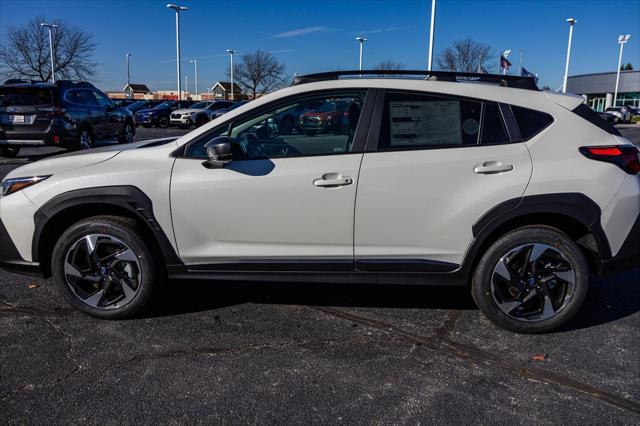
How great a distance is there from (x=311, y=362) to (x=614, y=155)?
2.38 m

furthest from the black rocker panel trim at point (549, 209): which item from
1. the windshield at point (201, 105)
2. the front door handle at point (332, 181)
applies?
the windshield at point (201, 105)

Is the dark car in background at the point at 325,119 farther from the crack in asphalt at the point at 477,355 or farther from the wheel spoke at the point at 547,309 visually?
the wheel spoke at the point at 547,309

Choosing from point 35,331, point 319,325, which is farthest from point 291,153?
point 35,331

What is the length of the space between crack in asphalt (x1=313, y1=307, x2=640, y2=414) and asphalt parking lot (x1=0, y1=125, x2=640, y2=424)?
1 centimetres

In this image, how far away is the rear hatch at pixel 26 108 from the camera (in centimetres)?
1110

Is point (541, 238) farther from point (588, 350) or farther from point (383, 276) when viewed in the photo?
point (383, 276)

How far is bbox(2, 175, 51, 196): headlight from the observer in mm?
3611

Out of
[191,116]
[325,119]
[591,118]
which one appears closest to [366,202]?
[325,119]

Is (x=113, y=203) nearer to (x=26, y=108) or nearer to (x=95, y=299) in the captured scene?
(x=95, y=299)

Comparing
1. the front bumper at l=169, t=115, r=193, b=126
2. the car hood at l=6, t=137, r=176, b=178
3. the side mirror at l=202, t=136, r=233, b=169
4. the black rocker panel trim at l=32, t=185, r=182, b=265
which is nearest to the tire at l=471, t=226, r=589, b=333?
the side mirror at l=202, t=136, r=233, b=169

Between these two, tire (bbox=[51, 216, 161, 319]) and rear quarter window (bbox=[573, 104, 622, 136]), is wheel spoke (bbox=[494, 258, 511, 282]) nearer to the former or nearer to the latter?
rear quarter window (bbox=[573, 104, 622, 136])

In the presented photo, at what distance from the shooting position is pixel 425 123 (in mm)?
3479

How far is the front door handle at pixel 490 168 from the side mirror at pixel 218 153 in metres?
1.61

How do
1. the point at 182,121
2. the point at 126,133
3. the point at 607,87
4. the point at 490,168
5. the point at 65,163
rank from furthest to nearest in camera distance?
the point at 607,87 → the point at 182,121 → the point at 126,133 → the point at 65,163 → the point at 490,168
